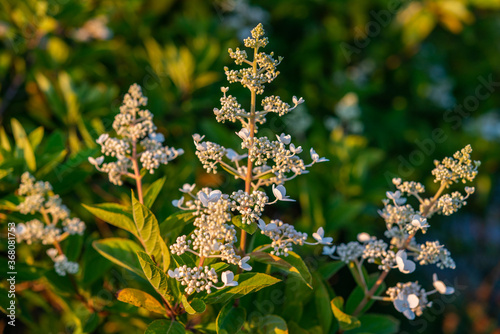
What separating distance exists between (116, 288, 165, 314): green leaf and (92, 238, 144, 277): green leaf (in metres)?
0.18

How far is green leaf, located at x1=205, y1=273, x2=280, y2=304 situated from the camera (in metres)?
1.18

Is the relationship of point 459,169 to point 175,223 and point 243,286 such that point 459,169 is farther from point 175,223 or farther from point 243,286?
point 175,223

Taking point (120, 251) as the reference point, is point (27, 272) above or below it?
below

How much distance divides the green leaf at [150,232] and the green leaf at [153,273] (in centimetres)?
6

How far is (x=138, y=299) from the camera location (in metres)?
1.29

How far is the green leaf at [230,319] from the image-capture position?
48.7 inches

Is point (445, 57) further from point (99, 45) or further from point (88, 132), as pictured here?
point (88, 132)

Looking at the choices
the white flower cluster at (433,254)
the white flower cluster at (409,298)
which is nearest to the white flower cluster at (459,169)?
the white flower cluster at (433,254)

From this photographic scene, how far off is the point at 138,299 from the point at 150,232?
205mm

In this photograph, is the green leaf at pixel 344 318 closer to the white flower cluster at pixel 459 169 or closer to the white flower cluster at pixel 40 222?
the white flower cluster at pixel 459 169

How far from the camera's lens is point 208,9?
13.2 feet

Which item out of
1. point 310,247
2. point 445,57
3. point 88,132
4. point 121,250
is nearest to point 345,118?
point 310,247

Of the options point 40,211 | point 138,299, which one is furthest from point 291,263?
point 40,211

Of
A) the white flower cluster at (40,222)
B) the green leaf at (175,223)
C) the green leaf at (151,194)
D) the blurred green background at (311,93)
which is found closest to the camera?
the green leaf at (175,223)
